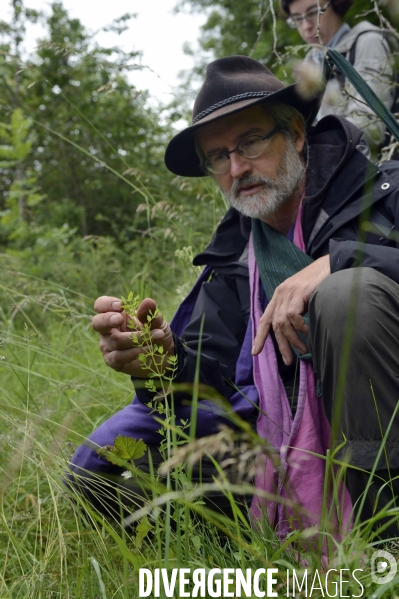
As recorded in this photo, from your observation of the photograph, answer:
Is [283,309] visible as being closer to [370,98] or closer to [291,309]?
[291,309]

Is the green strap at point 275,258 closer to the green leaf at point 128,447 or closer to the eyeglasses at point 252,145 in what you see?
the eyeglasses at point 252,145

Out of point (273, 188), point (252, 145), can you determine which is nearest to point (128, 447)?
point (273, 188)

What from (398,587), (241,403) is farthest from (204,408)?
(398,587)

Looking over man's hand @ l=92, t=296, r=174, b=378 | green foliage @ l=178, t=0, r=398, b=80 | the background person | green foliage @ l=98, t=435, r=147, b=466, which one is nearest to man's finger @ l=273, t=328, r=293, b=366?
man's hand @ l=92, t=296, r=174, b=378

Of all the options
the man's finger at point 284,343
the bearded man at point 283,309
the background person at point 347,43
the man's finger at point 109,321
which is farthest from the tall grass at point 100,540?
the background person at point 347,43

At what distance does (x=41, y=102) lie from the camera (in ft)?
28.9

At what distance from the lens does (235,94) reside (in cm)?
269

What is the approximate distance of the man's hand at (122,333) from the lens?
1.95 meters

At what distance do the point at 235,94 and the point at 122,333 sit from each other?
4.03ft

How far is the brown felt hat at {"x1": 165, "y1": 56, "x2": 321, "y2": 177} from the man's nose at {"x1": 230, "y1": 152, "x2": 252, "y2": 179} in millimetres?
184

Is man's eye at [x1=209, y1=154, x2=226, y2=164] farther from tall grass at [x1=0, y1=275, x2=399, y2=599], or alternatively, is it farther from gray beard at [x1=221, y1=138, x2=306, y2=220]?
tall grass at [x1=0, y1=275, x2=399, y2=599]

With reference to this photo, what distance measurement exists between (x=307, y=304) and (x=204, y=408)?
1.73 ft

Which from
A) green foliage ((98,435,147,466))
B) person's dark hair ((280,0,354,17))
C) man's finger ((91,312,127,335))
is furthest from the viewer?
person's dark hair ((280,0,354,17))

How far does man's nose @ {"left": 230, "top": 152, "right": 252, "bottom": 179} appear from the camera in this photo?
272 cm
